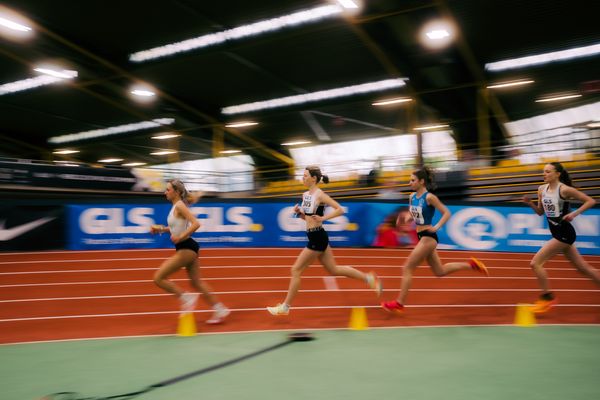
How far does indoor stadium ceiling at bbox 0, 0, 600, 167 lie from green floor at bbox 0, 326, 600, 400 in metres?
14.4

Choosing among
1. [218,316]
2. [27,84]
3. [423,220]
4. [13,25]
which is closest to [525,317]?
[423,220]

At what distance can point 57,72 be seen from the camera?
22.1 meters

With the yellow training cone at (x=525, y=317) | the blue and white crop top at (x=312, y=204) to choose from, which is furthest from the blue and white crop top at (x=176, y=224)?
the yellow training cone at (x=525, y=317)

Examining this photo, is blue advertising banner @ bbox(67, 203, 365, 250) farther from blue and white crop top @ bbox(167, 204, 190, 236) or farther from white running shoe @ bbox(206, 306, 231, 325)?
blue and white crop top @ bbox(167, 204, 190, 236)

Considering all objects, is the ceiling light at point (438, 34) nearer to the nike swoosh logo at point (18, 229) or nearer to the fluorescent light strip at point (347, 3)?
the fluorescent light strip at point (347, 3)

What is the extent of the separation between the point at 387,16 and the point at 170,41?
9.98 m

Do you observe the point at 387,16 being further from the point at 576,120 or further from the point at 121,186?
the point at 576,120

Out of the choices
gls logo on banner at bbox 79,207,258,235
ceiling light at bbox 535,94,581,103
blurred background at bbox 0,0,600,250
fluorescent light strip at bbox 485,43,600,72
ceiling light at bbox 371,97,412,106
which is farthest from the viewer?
ceiling light at bbox 535,94,581,103

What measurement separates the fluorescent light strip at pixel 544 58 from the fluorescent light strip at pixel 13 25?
69.8 feet

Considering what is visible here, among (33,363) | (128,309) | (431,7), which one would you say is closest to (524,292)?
(128,309)

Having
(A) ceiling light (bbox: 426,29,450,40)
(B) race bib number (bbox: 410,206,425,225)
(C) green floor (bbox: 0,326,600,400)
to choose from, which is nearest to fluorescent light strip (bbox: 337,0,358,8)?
(A) ceiling light (bbox: 426,29,450,40)

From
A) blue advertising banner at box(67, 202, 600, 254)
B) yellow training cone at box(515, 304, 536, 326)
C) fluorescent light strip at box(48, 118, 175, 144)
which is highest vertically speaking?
fluorescent light strip at box(48, 118, 175, 144)

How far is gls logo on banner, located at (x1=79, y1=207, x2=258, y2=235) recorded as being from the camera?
13.3 meters

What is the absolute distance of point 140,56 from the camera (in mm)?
21000
